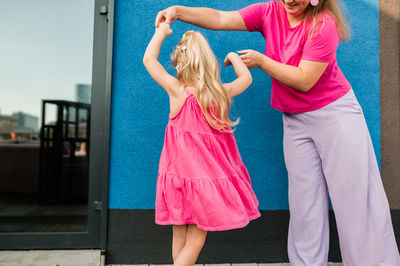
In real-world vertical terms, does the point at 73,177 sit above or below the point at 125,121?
below

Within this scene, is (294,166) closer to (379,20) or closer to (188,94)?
(188,94)

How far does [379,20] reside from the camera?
2197mm

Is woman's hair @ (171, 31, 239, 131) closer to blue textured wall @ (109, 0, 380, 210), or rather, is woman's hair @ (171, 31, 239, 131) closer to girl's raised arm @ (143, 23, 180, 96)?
girl's raised arm @ (143, 23, 180, 96)

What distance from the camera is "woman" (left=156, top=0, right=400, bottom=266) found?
1408mm

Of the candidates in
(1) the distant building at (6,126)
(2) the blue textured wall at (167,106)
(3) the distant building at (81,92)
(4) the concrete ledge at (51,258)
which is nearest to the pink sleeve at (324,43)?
(2) the blue textured wall at (167,106)

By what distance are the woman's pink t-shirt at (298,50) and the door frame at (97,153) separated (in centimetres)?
103

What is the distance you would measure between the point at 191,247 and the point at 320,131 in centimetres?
86

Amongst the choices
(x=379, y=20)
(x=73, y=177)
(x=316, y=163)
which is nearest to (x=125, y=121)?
(x=316, y=163)

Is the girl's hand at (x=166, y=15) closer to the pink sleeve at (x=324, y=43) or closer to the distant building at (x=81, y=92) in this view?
the pink sleeve at (x=324, y=43)

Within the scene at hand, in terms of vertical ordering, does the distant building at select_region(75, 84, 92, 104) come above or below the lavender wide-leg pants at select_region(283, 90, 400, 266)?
above

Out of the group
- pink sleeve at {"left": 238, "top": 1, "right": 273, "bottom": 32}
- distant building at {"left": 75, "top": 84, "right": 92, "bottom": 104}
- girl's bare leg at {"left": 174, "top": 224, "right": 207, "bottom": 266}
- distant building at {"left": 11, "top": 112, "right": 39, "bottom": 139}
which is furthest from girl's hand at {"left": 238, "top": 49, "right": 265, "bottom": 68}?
distant building at {"left": 11, "top": 112, "right": 39, "bottom": 139}

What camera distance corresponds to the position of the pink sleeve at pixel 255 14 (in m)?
1.64

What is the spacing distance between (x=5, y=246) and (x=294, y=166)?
208 centimetres

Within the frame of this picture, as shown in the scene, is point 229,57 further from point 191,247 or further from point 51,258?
point 51,258
